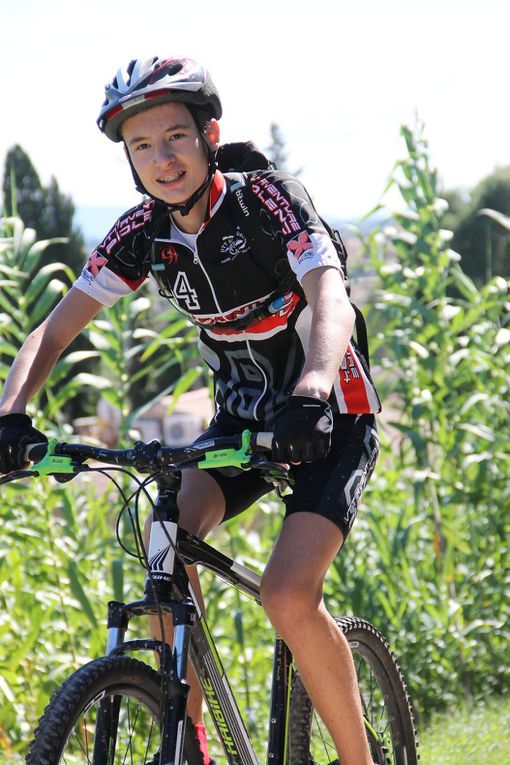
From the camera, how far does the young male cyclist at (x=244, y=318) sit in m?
2.54

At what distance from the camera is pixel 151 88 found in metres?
2.62

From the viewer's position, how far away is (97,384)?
4359 mm

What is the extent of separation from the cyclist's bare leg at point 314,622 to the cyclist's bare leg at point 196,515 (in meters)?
0.27

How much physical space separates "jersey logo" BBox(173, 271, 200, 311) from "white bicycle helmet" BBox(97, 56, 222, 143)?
0.42m

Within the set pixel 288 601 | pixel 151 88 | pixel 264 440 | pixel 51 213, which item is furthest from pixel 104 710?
pixel 51 213

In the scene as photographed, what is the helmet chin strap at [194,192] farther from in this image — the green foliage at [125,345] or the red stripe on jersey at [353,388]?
the green foliage at [125,345]

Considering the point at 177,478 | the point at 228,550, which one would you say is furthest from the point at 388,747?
the point at 228,550

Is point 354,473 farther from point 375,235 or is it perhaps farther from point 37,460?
point 375,235

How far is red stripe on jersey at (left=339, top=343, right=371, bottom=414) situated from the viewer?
2.84 meters

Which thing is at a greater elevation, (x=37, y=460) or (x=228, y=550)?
(x=228, y=550)

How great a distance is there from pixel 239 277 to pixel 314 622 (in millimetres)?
906

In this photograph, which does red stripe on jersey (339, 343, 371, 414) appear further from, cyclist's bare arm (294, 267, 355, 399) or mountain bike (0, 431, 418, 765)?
mountain bike (0, 431, 418, 765)

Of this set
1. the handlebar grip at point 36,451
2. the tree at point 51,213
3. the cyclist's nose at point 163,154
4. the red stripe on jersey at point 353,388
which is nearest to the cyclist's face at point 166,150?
the cyclist's nose at point 163,154

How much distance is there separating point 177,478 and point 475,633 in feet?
8.84
